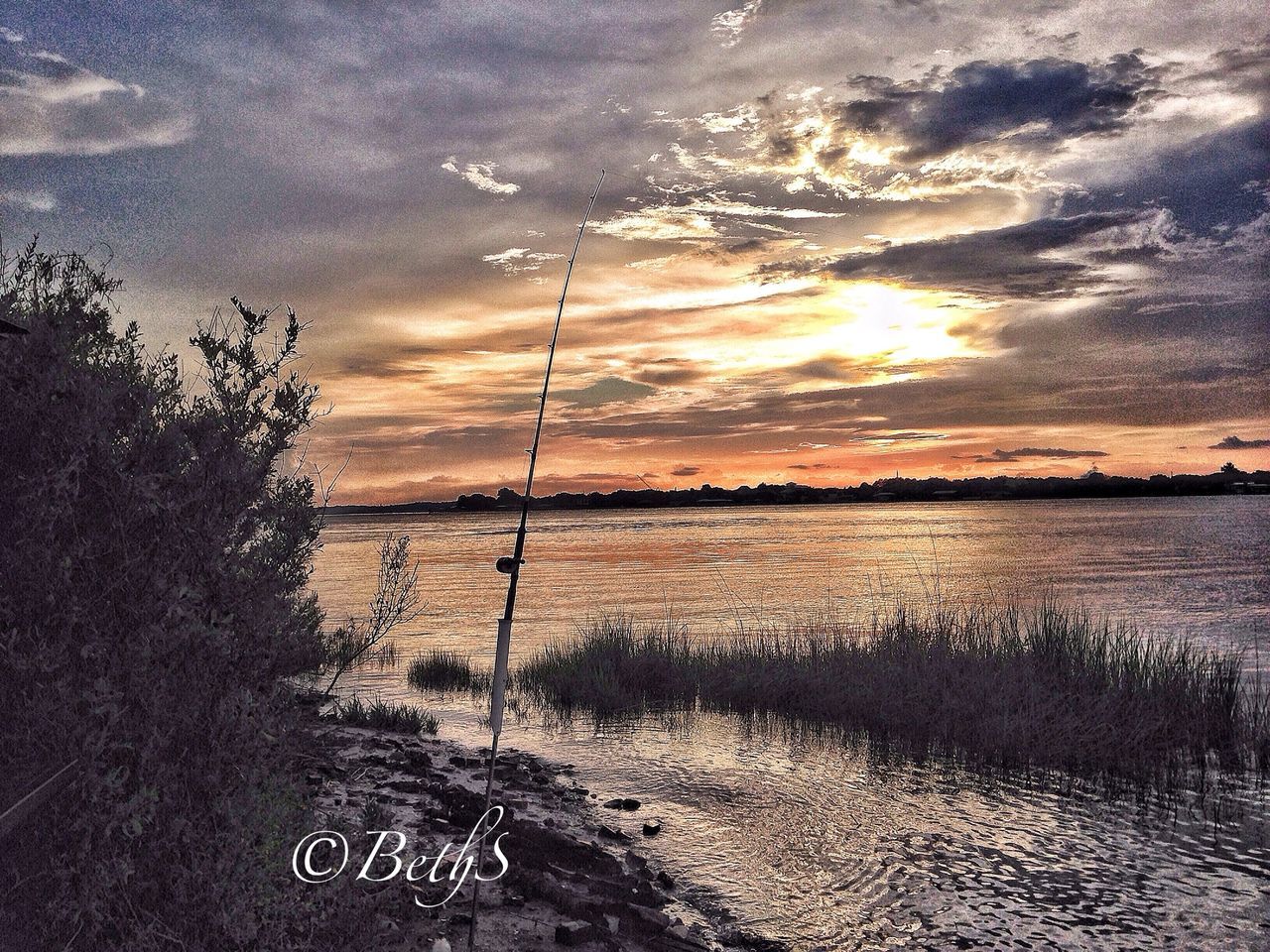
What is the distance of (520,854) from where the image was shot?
777 cm

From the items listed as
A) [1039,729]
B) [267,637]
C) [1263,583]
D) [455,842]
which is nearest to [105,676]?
[267,637]

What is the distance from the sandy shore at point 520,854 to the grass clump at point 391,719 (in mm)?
1696

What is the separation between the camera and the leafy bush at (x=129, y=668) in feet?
12.4

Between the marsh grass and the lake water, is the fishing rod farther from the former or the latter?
the marsh grass

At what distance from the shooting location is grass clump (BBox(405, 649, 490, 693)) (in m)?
19.7

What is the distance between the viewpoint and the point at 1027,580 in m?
44.6

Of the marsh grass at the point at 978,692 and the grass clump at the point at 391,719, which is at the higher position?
the marsh grass at the point at 978,692

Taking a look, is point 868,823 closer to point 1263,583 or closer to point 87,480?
point 87,480

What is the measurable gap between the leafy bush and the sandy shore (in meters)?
0.91

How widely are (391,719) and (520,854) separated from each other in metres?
7.46

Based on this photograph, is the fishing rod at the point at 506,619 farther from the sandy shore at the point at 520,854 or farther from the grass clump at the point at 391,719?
the grass clump at the point at 391,719

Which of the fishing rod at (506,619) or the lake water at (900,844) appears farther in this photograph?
the lake water at (900,844)

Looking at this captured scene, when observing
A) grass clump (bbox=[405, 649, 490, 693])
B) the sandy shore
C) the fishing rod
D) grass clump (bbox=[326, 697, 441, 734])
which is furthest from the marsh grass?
the fishing rod

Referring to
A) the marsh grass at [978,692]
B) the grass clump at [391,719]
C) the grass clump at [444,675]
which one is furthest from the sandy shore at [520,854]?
the grass clump at [444,675]
